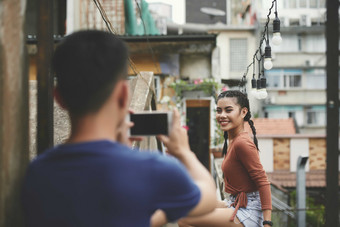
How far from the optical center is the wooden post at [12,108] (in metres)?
1.30

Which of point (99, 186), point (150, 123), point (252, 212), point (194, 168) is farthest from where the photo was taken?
point (252, 212)

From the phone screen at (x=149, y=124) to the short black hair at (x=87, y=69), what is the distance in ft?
0.95

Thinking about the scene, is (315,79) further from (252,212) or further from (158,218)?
(158,218)

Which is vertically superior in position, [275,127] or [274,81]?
[274,81]

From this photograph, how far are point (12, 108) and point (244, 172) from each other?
2068 mm

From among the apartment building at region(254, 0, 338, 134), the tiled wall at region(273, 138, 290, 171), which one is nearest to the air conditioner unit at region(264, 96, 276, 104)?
the apartment building at region(254, 0, 338, 134)

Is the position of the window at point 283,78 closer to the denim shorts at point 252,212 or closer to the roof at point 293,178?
the roof at point 293,178

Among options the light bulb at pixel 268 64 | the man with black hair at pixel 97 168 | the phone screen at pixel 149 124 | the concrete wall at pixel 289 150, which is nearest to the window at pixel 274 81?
the concrete wall at pixel 289 150

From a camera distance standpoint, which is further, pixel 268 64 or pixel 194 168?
pixel 268 64

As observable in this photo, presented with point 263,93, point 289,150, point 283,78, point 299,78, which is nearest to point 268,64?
point 263,93

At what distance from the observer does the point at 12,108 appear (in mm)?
1372

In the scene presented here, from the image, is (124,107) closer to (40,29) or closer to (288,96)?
(40,29)

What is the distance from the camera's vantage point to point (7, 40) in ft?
4.33

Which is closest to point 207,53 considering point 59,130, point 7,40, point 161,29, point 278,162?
point 278,162
